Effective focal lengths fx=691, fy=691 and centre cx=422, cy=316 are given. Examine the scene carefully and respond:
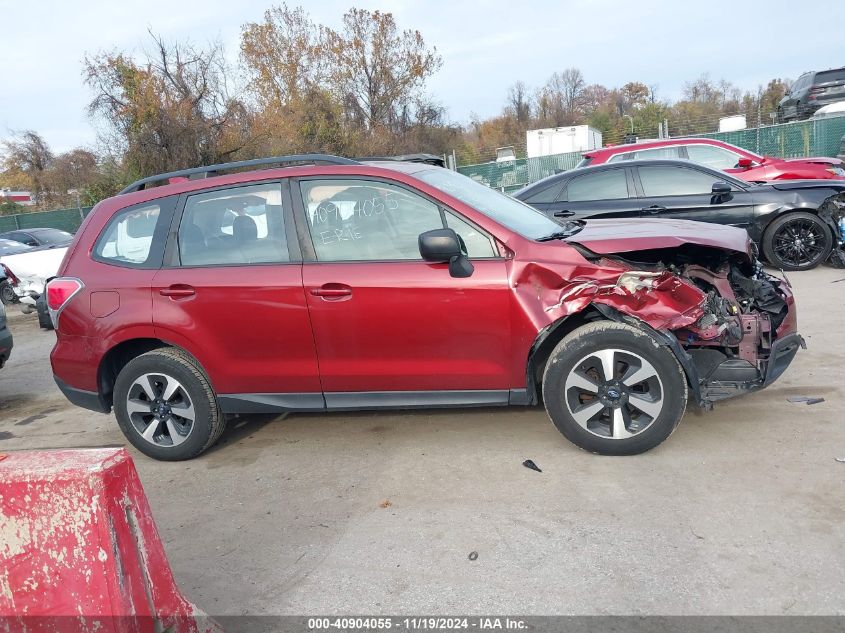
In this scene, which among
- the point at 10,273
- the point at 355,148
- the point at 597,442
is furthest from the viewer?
the point at 355,148

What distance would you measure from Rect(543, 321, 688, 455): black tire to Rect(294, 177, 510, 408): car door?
0.33 metres

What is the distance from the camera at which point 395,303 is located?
407 cm

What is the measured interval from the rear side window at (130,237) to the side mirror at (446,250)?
6.33 ft

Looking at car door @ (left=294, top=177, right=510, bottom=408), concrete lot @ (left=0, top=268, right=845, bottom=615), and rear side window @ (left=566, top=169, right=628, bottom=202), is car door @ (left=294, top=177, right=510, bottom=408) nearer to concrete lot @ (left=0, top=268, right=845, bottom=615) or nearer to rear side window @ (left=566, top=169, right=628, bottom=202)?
concrete lot @ (left=0, top=268, right=845, bottom=615)

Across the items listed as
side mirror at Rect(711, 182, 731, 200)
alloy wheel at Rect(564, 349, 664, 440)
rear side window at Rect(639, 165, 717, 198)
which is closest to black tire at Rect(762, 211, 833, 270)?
side mirror at Rect(711, 182, 731, 200)

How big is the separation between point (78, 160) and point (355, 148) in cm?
1654

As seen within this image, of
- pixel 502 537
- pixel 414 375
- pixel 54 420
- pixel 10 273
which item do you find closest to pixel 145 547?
pixel 502 537

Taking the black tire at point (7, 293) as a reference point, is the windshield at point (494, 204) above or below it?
above

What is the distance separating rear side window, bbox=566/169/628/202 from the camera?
8617 millimetres

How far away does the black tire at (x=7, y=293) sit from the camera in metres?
13.8

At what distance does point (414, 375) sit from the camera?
4.16 metres

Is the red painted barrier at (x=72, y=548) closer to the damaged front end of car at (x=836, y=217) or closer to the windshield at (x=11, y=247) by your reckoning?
the damaged front end of car at (x=836, y=217)

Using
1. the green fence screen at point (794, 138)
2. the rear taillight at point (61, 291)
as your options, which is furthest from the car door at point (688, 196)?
the green fence screen at point (794, 138)

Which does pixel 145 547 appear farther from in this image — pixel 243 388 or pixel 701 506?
pixel 701 506
